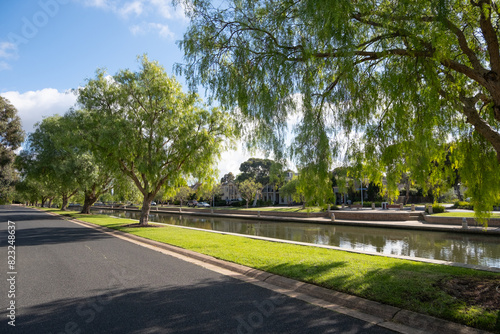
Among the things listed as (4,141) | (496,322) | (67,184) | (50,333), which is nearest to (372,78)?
(496,322)

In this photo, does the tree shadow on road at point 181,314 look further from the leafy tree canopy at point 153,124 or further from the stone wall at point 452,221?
the stone wall at point 452,221

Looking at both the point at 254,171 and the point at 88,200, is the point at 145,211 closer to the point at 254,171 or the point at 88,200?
the point at 88,200

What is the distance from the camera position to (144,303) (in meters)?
5.20

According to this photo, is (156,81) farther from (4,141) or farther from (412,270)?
(4,141)

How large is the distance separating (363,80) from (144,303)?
22.7ft

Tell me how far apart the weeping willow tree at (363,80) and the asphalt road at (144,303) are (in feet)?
11.3

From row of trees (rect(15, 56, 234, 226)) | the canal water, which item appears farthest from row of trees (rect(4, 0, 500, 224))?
row of trees (rect(15, 56, 234, 226))

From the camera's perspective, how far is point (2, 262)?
28.1 feet

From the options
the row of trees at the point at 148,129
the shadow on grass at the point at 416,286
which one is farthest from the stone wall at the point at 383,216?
the shadow on grass at the point at 416,286

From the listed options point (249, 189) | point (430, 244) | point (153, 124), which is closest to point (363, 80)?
point (430, 244)

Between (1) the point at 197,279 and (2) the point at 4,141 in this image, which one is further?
(2) the point at 4,141

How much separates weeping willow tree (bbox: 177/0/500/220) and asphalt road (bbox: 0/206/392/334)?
3431 millimetres

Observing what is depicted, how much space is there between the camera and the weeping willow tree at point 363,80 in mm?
6234

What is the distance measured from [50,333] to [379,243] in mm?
15360
